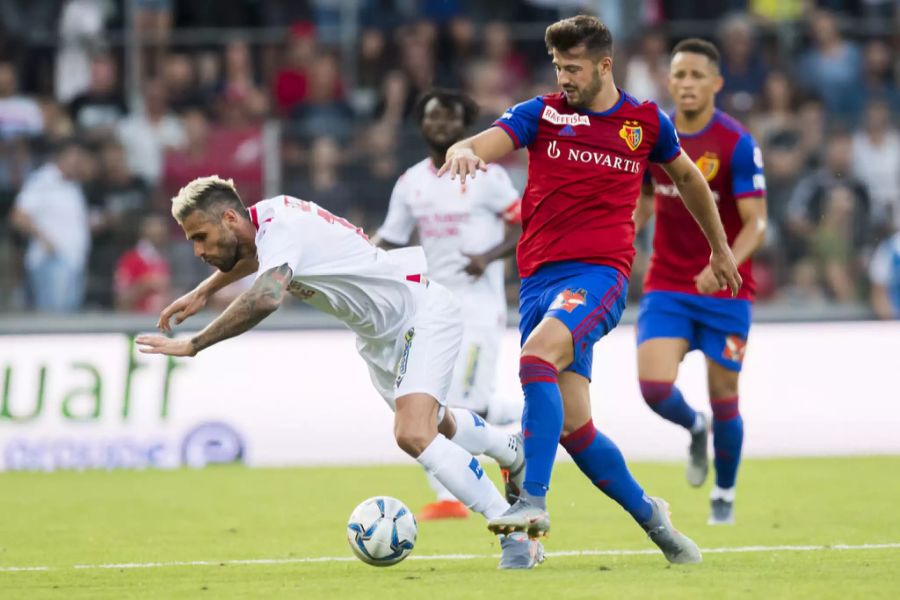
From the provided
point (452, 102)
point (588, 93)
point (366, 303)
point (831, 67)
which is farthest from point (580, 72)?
point (831, 67)

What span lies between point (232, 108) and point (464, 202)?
665 centimetres

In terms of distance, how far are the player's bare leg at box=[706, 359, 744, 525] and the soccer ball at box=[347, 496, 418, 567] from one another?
277 cm

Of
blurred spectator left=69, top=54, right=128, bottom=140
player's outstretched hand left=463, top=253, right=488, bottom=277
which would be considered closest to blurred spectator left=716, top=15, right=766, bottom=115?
blurred spectator left=69, top=54, right=128, bottom=140

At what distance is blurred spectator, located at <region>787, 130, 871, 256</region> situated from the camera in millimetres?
14961

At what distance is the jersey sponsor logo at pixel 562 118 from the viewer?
721 cm

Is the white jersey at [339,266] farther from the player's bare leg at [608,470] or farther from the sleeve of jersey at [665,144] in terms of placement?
the sleeve of jersey at [665,144]

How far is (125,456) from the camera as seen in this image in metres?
13.7

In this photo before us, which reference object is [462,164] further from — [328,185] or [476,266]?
[328,185]

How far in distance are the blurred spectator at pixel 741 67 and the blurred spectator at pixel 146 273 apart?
232 inches

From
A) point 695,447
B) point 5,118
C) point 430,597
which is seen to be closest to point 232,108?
point 5,118

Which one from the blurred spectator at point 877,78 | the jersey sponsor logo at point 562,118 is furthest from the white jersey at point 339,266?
the blurred spectator at point 877,78

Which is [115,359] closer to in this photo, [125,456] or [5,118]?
[125,456]

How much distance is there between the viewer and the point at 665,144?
733 centimetres

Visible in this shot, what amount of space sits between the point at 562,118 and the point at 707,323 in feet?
8.81
